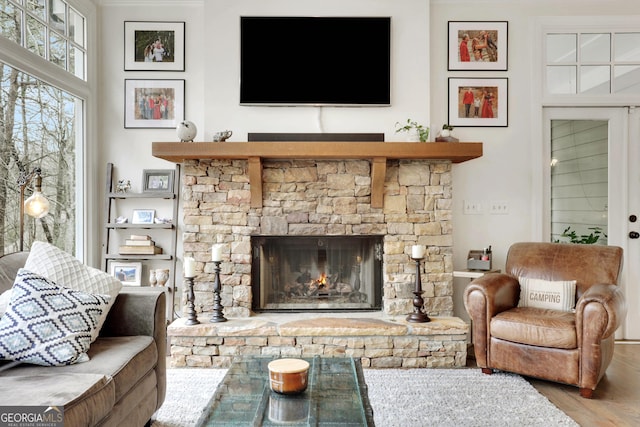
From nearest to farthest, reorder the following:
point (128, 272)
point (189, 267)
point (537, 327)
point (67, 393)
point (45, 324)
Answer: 1. point (67, 393)
2. point (45, 324)
3. point (537, 327)
4. point (189, 267)
5. point (128, 272)

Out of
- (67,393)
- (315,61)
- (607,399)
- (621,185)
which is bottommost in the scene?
(607,399)

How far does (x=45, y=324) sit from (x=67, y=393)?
1.62 feet

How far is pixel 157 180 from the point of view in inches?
148

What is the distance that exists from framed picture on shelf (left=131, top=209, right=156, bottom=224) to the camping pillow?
2.96 meters

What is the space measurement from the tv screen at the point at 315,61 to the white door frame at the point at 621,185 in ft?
5.14

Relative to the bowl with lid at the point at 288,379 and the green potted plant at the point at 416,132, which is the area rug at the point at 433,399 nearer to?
the bowl with lid at the point at 288,379

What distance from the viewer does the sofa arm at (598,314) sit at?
8.25ft

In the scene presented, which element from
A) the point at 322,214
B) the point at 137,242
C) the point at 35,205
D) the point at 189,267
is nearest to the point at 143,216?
the point at 137,242

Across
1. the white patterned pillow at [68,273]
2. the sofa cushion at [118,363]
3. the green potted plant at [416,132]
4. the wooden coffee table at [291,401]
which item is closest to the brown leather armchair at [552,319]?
the green potted plant at [416,132]

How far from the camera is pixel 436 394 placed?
2645mm

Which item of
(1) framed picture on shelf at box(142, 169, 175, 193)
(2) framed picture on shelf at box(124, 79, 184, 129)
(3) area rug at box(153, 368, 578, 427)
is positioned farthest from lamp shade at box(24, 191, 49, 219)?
(2) framed picture on shelf at box(124, 79, 184, 129)

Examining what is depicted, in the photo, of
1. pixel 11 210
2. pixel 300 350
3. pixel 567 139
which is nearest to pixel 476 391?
pixel 300 350

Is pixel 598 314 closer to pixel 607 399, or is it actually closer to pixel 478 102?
pixel 607 399

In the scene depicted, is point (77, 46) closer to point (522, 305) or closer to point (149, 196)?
point (149, 196)
